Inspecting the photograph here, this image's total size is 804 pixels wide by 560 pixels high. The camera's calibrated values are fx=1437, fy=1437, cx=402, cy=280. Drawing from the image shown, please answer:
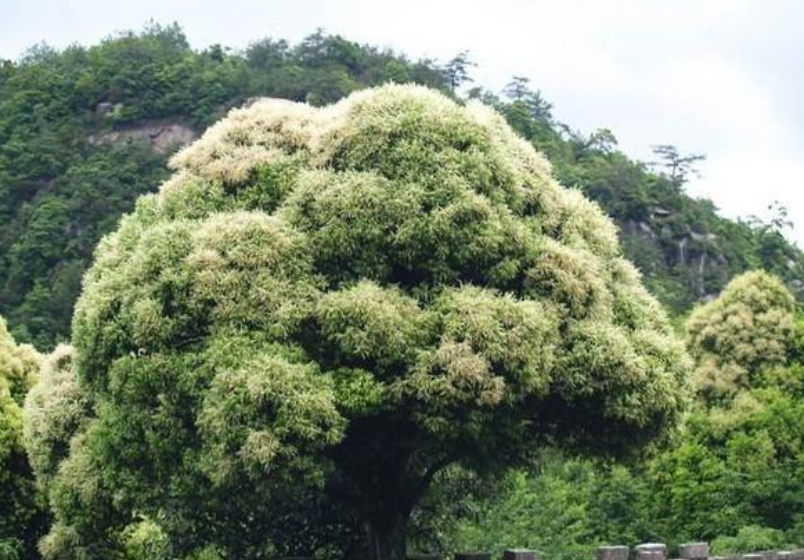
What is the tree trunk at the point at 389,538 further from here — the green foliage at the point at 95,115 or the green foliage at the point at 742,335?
the green foliage at the point at 95,115

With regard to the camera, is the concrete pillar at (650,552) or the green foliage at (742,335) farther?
the green foliage at (742,335)

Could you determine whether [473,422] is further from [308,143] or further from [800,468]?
[800,468]

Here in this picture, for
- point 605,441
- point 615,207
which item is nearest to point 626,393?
point 605,441

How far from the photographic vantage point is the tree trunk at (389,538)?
1267 cm

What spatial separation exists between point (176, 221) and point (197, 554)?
3.97 metres

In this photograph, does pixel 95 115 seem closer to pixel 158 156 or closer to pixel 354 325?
pixel 158 156

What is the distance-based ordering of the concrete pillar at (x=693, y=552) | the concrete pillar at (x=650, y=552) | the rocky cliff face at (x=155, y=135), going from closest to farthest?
the concrete pillar at (x=650, y=552) < the concrete pillar at (x=693, y=552) < the rocky cliff face at (x=155, y=135)

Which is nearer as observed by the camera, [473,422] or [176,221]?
[473,422]

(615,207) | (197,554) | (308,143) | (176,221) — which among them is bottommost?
(197,554)

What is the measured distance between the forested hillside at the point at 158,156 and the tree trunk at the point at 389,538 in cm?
2657

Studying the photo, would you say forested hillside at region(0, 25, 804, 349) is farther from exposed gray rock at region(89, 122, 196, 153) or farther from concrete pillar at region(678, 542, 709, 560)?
concrete pillar at region(678, 542, 709, 560)

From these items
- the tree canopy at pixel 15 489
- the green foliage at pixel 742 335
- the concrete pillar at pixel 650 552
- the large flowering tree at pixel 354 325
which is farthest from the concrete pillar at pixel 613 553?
the green foliage at pixel 742 335

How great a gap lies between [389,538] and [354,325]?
2361 millimetres

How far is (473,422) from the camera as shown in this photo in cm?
1136
